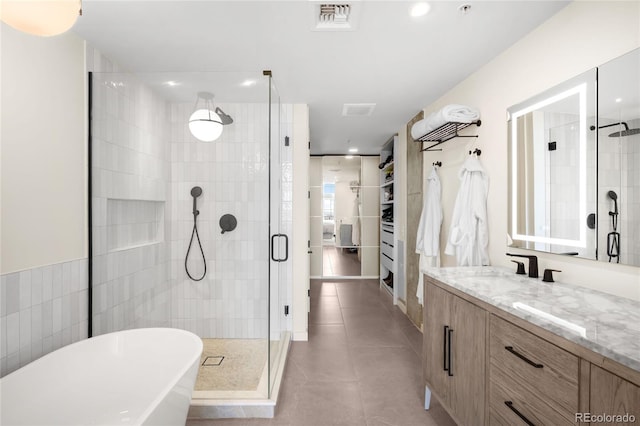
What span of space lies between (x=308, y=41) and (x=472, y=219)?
5.49 ft

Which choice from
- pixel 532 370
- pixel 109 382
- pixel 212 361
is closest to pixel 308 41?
pixel 532 370

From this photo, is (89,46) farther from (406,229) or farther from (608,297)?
(406,229)

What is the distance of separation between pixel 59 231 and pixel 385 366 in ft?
8.24

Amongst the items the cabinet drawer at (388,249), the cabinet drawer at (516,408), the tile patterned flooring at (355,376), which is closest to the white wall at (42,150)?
the tile patterned flooring at (355,376)

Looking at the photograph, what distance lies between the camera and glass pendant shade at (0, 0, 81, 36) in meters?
0.72

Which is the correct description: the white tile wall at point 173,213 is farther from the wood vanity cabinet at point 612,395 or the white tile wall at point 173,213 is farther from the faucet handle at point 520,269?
the wood vanity cabinet at point 612,395

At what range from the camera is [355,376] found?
7.54 feet

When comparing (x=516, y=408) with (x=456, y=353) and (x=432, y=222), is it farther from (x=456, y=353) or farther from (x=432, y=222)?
(x=432, y=222)

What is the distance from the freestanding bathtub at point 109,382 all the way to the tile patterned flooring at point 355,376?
49cm

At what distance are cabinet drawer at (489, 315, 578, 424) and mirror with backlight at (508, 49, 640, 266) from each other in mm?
604

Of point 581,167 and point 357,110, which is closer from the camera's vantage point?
point 581,167

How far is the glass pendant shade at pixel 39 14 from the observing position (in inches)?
28.4

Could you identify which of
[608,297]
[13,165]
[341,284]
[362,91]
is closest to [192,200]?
[13,165]

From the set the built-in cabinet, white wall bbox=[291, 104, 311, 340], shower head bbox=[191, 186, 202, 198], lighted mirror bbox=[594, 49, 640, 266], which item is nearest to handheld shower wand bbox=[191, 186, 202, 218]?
shower head bbox=[191, 186, 202, 198]
